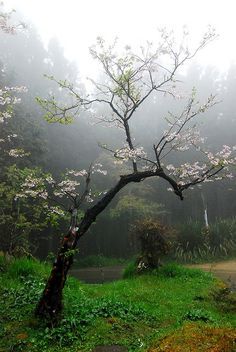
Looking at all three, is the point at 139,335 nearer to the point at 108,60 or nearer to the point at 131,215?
the point at 108,60

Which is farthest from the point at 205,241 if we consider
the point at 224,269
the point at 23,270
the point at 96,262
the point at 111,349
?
the point at 111,349

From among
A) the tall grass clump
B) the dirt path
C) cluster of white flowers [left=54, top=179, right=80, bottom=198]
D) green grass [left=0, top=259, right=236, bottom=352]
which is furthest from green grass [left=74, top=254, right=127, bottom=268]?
cluster of white flowers [left=54, top=179, right=80, bottom=198]

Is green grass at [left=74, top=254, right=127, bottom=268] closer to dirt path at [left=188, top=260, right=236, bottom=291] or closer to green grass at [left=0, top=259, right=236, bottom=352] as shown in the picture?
dirt path at [left=188, top=260, right=236, bottom=291]

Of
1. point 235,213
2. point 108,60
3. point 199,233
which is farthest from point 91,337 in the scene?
point 235,213

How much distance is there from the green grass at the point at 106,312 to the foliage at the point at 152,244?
1137 mm

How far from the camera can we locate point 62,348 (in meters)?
4.88

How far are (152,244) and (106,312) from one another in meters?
4.79

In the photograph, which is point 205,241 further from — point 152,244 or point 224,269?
point 152,244

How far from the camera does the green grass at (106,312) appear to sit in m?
5.10

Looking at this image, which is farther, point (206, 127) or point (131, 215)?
point (206, 127)

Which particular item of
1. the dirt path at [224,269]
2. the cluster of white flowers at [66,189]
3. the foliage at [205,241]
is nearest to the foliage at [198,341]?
the cluster of white flowers at [66,189]

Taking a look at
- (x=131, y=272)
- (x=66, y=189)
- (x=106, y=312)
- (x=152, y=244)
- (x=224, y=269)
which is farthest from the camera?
(x=224, y=269)

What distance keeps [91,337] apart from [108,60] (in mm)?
5264

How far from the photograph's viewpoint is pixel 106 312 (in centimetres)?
620
